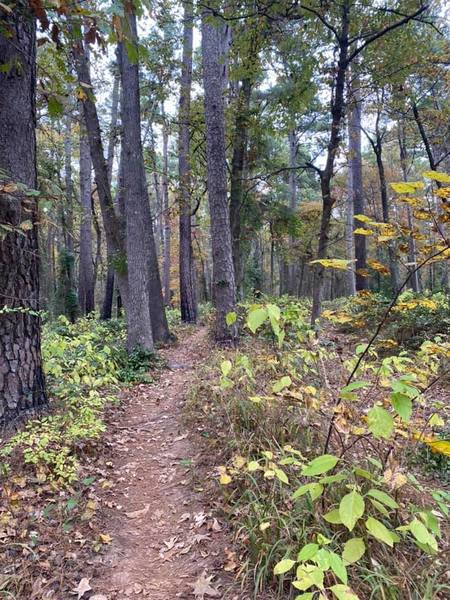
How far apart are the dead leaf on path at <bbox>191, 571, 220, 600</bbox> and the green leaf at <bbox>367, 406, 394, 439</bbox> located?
4.94 ft

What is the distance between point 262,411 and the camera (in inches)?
144

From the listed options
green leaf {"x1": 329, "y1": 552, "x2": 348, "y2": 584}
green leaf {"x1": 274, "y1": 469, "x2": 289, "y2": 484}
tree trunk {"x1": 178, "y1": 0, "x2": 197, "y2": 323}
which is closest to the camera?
green leaf {"x1": 329, "y1": 552, "x2": 348, "y2": 584}

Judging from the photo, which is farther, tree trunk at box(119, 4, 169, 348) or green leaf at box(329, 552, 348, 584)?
tree trunk at box(119, 4, 169, 348)

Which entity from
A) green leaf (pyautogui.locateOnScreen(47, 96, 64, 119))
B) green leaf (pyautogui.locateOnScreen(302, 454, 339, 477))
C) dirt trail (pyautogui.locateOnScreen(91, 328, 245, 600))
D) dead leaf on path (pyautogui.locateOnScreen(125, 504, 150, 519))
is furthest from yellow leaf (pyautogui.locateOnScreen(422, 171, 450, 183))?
dead leaf on path (pyautogui.locateOnScreen(125, 504, 150, 519))

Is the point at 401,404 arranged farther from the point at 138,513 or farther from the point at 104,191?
Result: the point at 104,191

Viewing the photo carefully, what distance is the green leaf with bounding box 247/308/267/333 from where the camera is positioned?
174 cm

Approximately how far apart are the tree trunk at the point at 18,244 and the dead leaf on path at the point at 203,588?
2233 mm

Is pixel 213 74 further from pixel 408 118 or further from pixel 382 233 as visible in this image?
pixel 408 118

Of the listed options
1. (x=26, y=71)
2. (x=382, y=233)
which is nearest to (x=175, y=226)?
(x=26, y=71)

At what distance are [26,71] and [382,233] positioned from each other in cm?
358

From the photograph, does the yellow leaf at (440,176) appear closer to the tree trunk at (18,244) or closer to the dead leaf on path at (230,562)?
the dead leaf on path at (230,562)

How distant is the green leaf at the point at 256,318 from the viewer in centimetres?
174

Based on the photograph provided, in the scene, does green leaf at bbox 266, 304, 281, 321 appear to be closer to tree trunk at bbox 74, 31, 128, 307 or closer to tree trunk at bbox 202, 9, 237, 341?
tree trunk at bbox 202, 9, 237, 341


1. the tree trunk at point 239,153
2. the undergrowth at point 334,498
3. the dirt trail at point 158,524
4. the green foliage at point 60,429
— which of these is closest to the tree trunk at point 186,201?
the tree trunk at point 239,153
